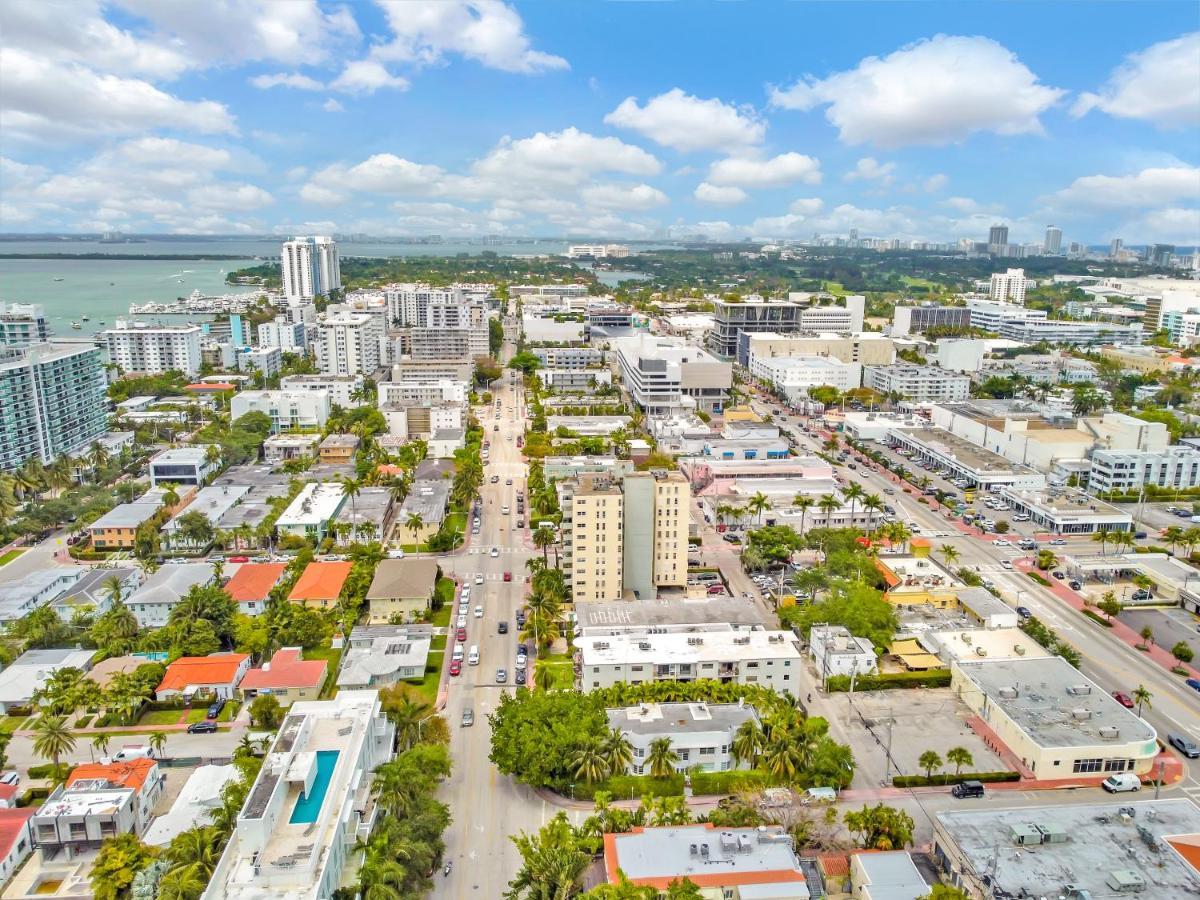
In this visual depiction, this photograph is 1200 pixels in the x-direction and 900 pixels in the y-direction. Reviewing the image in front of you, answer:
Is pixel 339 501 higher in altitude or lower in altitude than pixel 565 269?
lower

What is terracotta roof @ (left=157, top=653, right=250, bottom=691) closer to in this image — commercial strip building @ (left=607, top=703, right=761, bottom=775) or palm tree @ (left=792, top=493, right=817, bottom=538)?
commercial strip building @ (left=607, top=703, right=761, bottom=775)

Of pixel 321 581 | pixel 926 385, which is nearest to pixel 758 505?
pixel 321 581

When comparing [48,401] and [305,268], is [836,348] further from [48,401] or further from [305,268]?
[305,268]

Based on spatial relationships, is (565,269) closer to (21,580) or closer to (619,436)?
(619,436)

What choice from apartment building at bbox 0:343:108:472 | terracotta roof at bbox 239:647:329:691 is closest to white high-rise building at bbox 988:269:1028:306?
apartment building at bbox 0:343:108:472

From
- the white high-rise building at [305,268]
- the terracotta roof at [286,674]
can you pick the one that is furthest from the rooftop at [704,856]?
the white high-rise building at [305,268]

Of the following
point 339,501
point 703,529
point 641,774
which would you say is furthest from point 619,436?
point 641,774
